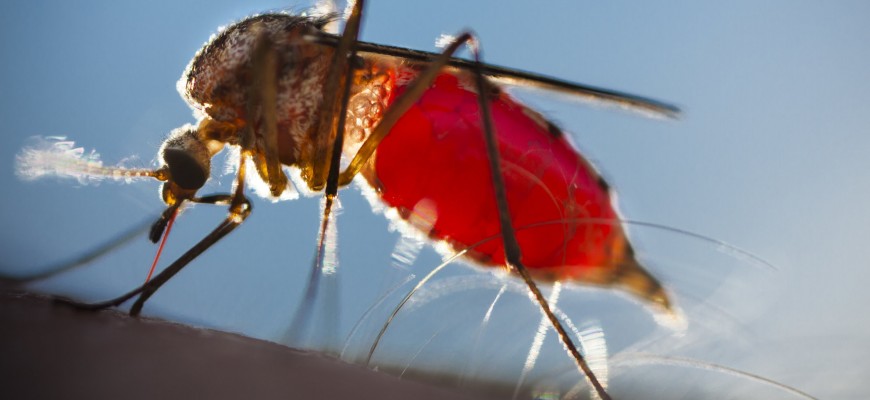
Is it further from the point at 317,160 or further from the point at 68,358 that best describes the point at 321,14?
the point at 68,358

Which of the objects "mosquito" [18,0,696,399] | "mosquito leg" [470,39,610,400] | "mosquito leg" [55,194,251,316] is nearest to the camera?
"mosquito leg" [55,194,251,316]

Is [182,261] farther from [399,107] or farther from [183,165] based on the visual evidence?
[399,107]

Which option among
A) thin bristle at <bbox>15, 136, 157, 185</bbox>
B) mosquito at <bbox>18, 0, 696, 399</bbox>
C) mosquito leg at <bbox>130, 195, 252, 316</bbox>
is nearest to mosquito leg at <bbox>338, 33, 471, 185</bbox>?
mosquito at <bbox>18, 0, 696, 399</bbox>

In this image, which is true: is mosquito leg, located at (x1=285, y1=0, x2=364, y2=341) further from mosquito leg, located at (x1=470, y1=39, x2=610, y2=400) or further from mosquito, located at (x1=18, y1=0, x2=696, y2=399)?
mosquito leg, located at (x1=470, y1=39, x2=610, y2=400)

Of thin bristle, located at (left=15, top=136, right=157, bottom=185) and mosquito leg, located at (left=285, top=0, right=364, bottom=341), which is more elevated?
mosquito leg, located at (left=285, top=0, right=364, bottom=341)

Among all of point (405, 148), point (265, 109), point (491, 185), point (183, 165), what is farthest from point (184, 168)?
point (491, 185)

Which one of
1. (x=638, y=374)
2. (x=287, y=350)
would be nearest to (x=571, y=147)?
(x=638, y=374)

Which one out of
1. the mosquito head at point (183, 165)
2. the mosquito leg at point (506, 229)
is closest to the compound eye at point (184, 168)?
the mosquito head at point (183, 165)

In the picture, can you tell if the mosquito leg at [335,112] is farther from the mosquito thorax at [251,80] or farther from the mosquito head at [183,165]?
the mosquito head at [183,165]
